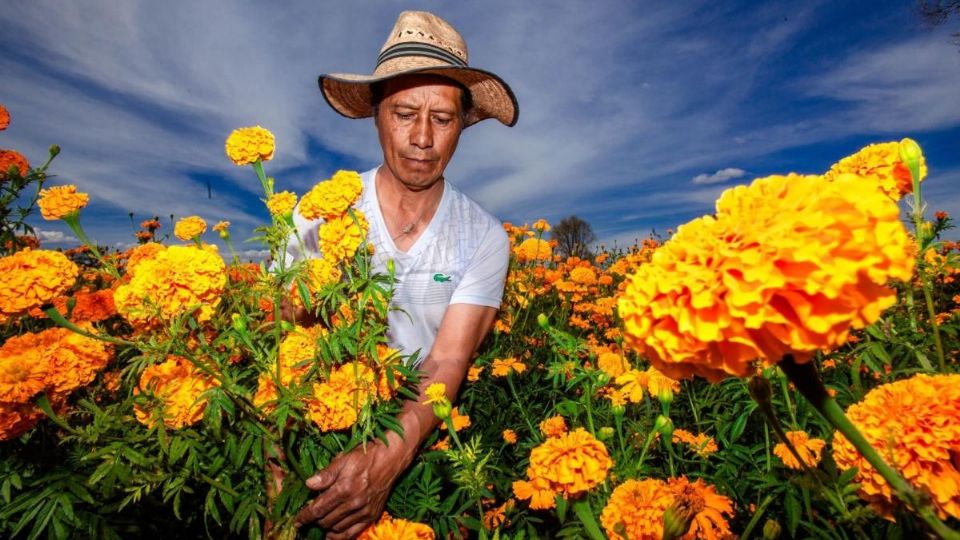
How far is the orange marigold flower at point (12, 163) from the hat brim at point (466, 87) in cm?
173

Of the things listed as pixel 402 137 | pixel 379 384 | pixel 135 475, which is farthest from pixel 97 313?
pixel 402 137

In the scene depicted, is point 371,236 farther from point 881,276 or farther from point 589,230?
point 589,230

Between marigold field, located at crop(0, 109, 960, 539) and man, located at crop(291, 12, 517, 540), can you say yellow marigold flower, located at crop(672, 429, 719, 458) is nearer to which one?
marigold field, located at crop(0, 109, 960, 539)

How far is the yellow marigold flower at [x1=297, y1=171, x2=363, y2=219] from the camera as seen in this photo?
149cm

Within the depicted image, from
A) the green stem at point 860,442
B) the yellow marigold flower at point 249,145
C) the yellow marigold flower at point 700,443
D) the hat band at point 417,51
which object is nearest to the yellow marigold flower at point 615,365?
the yellow marigold flower at point 700,443

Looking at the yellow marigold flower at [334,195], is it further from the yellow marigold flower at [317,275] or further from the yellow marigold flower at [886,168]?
the yellow marigold flower at [886,168]

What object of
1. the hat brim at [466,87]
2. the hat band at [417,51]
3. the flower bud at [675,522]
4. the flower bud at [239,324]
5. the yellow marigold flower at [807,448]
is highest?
the hat band at [417,51]

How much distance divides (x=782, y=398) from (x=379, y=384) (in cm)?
161

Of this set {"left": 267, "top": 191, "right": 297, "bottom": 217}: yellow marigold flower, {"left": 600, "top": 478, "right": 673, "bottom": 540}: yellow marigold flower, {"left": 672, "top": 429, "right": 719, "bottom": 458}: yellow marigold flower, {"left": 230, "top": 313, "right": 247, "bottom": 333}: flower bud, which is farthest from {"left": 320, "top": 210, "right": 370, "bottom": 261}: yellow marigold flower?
{"left": 672, "top": 429, "right": 719, "bottom": 458}: yellow marigold flower

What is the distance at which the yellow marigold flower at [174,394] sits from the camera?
4.38 ft

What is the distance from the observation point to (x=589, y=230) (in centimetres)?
1869

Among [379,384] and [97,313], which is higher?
[97,313]

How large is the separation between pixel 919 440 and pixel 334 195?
1588 mm

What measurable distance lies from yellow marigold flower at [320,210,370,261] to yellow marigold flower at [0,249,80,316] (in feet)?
2.61
